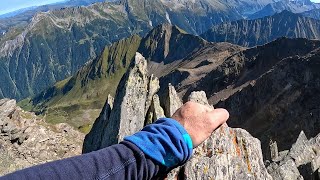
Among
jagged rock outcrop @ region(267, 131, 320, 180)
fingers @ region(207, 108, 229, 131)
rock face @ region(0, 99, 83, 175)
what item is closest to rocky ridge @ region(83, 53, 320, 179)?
jagged rock outcrop @ region(267, 131, 320, 180)

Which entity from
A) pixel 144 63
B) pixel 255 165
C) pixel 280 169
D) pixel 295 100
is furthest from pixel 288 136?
pixel 255 165

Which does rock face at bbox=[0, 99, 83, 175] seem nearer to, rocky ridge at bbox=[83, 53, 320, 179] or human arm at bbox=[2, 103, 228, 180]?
rocky ridge at bbox=[83, 53, 320, 179]

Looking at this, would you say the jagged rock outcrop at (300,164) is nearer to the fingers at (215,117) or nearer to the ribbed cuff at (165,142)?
the fingers at (215,117)

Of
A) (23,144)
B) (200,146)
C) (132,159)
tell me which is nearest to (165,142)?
(132,159)

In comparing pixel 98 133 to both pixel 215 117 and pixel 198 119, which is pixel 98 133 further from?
pixel 198 119

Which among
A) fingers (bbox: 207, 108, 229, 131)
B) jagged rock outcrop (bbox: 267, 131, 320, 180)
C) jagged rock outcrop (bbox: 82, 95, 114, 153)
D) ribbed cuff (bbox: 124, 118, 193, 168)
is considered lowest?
jagged rock outcrop (bbox: 82, 95, 114, 153)

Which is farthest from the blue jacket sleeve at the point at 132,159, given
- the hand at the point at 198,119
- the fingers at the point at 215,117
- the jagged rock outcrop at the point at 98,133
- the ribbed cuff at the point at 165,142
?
the jagged rock outcrop at the point at 98,133

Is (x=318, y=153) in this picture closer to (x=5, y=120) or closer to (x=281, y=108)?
(x=5, y=120)
